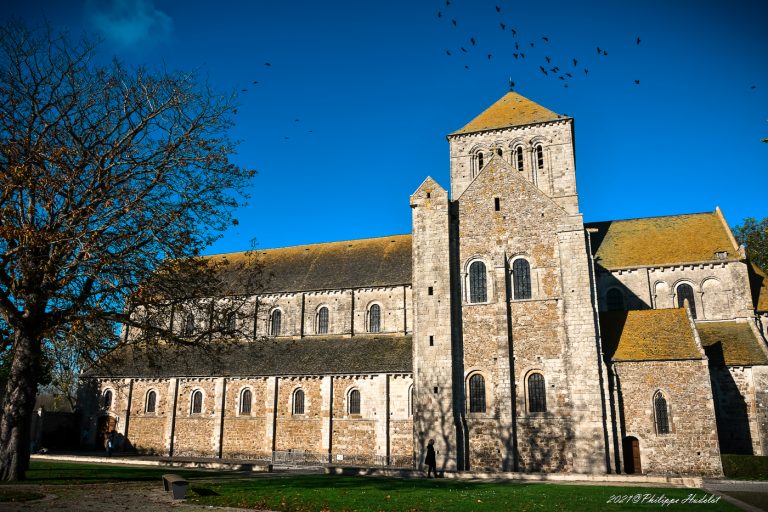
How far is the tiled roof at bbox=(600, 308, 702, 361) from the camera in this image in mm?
28438

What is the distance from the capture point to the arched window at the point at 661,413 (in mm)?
27516

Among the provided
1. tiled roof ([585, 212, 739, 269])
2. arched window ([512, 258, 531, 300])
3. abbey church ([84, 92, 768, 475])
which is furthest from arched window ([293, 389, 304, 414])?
tiled roof ([585, 212, 739, 269])

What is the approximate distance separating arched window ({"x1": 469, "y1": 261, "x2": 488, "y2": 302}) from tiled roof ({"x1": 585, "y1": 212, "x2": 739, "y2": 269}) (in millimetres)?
10907

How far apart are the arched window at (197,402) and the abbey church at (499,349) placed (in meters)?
0.07

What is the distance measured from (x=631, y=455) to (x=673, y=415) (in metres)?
2.68

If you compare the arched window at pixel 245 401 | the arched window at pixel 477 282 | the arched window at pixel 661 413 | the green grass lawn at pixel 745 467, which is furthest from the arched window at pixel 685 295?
the arched window at pixel 245 401

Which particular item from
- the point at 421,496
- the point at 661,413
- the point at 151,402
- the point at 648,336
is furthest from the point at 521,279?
the point at 151,402

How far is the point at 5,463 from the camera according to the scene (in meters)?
18.7

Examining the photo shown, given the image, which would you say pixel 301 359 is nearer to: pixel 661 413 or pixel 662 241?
pixel 661 413

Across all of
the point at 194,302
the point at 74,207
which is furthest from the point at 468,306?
the point at 74,207

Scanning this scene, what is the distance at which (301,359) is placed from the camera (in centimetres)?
3778

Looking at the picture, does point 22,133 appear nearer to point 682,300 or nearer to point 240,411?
point 240,411

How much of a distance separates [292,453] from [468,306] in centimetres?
1405

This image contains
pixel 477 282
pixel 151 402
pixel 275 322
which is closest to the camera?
pixel 477 282
